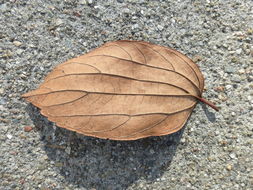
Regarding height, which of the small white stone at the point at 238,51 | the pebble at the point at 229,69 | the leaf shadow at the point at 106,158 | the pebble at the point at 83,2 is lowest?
the leaf shadow at the point at 106,158

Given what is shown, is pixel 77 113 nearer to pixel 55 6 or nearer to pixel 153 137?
pixel 153 137

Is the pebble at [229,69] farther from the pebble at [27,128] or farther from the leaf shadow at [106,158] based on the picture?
the pebble at [27,128]

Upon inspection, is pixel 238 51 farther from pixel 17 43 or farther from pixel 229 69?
pixel 17 43

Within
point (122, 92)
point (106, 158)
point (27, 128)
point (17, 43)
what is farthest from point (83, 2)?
point (106, 158)

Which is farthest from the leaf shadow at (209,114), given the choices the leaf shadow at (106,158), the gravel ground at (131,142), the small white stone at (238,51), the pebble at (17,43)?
the pebble at (17,43)

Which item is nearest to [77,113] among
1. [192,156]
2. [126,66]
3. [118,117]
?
[118,117]

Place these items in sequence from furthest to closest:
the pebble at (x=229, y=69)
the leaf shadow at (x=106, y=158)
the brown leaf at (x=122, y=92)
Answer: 1. the pebble at (x=229, y=69)
2. the leaf shadow at (x=106, y=158)
3. the brown leaf at (x=122, y=92)

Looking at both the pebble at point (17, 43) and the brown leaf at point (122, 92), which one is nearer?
the brown leaf at point (122, 92)
